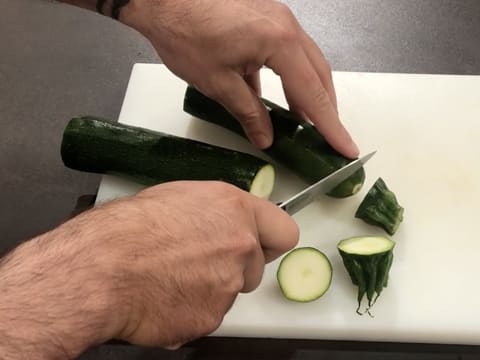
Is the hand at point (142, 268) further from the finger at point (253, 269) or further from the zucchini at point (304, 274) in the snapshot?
the zucchini at point (304, 274)

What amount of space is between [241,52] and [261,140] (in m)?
0.32

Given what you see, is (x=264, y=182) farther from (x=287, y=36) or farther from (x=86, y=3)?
(x=86, y=3)

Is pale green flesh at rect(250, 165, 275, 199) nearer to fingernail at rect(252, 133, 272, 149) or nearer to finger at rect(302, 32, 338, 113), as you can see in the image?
fingernail at rect(252, 133, 272, 149)

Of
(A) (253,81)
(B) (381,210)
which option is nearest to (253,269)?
(B) (381,210)

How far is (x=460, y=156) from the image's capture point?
82.3 inches

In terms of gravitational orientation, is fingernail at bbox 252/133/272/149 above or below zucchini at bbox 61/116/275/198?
above

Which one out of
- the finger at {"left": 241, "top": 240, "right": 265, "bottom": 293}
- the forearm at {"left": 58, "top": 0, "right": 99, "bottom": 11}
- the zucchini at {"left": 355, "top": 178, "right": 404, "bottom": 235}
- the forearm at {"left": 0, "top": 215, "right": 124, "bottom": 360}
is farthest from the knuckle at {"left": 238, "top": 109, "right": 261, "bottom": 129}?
the forearm at {"left": 0, "top": 215, "right": 124, "bottom": 360}

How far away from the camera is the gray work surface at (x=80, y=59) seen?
7.50 feet

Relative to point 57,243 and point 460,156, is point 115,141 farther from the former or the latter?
point 460,156

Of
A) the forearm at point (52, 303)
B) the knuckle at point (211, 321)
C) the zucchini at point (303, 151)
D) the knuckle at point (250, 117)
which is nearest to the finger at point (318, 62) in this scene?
the zucchini at point (303, 151)

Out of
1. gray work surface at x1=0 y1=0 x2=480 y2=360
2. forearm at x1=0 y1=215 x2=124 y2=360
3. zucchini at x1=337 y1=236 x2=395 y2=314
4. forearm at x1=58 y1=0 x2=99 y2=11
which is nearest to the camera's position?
forearm at x1=0 y1=215 x2=124 y2=360

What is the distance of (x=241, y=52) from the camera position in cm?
181

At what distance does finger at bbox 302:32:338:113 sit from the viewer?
1.88 meters

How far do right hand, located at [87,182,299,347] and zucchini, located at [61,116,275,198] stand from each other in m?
0.48
